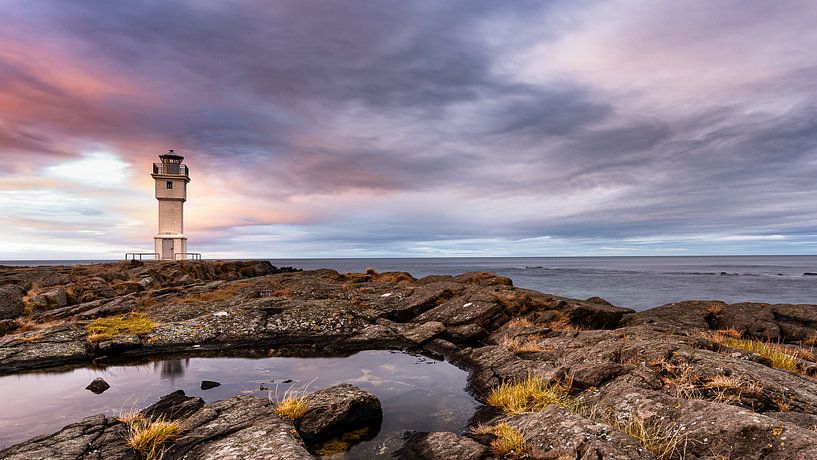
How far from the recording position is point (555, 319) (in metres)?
19.7

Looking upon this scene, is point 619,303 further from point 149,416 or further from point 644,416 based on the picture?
point 149,416

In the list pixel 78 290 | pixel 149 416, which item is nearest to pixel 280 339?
pixel 149 416

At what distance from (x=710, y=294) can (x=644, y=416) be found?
78497 millimetres

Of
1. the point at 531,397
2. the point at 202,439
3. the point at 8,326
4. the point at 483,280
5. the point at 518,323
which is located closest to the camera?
the point at 202,439

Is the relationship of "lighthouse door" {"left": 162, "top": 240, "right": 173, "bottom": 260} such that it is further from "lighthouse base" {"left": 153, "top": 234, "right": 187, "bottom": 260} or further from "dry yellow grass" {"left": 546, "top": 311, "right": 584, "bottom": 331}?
"dry yellow grass" {"left": 546, "top": 311, "right": 584, "bottom": 331}

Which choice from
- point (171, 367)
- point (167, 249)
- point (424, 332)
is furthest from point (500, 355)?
point (167, 249)

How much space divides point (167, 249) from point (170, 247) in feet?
1.73

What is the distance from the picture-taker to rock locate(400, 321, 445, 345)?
57.0ft

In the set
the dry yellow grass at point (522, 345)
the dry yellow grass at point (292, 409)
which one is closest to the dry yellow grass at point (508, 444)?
the dry yellow grass at point (292, 409)

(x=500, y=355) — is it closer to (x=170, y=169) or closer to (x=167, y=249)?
(x=167, y=249)

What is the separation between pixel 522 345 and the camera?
A: 15.1 meters

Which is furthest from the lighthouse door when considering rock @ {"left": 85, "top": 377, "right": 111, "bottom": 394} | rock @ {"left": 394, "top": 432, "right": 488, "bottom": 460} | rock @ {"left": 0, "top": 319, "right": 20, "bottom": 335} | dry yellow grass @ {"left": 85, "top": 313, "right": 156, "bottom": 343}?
rock @ {"left": 394, "top": 432, "right": 488, "bottom": 460}

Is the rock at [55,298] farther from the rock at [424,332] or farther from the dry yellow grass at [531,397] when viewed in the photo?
the dry yellow grass at [531,397]

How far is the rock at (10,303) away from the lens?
23.3 metres
